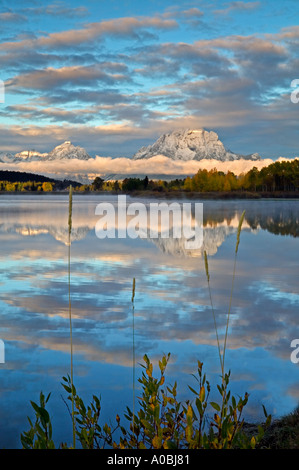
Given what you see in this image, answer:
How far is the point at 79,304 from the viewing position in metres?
12.6

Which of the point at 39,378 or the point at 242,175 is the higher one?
the point at 242,175

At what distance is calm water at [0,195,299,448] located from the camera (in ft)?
23.1

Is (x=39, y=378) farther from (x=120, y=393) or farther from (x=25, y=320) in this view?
(x=25, y=320)

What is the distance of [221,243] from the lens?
27.3m

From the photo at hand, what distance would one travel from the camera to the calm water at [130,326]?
7.05 meters

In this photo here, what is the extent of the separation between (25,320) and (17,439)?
5.34 metres

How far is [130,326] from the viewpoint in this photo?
10367 millimetres
